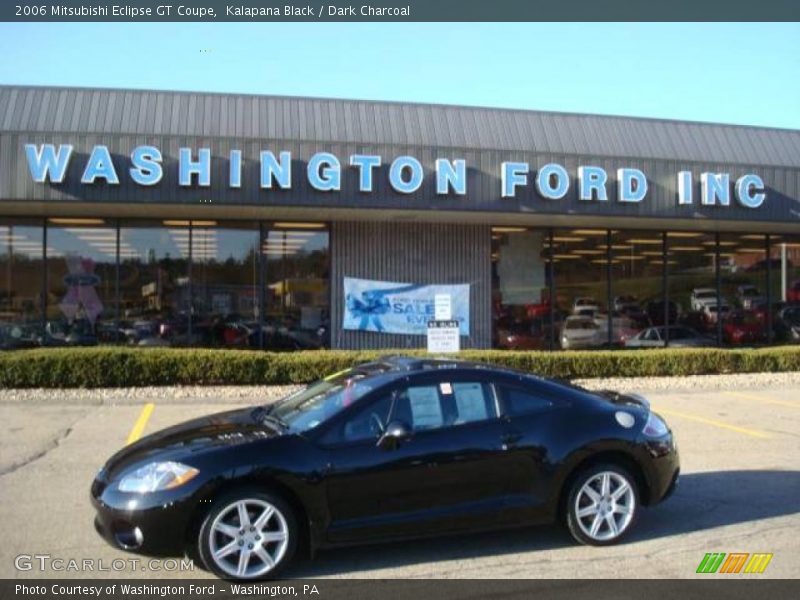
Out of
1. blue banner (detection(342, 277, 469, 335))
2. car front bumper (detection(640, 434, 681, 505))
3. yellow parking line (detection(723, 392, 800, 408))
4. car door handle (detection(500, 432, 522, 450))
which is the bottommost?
yellow parking line (detection(723, 392, 800, 408))

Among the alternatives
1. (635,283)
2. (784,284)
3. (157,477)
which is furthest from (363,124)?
(157,477)

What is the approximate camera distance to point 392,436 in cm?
533

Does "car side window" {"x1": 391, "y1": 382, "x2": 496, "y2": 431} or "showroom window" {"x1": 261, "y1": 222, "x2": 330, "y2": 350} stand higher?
"showroom window" {"x1": 261, "y1": 222, "x2": 330, "y2": 350}

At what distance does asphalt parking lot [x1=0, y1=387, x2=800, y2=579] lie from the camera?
17.4ft

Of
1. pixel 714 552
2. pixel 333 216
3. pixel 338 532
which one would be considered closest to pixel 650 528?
pixel 714 552

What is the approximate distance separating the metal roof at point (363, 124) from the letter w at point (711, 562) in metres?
11.6

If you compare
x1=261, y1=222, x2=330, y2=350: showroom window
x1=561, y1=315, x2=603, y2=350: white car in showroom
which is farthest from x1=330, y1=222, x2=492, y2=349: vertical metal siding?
x1=561, y1=315, x2=603, y2=350: white car in showroom

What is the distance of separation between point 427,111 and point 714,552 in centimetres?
1437

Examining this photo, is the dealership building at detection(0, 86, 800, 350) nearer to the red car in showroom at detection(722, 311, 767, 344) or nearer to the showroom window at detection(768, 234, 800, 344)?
the red car in showroom at detection(722, 311, 767, 344)

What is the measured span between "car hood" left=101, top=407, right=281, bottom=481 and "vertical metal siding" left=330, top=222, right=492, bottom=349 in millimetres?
11723

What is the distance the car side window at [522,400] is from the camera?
5.84 metres

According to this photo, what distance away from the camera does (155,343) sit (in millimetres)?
16938

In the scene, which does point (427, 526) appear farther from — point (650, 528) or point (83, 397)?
point (83, 397)

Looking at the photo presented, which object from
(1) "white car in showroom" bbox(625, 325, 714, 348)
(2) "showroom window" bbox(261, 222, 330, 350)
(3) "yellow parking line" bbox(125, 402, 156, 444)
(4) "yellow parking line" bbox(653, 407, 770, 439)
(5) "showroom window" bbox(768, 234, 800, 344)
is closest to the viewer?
(3) "yellow parking line" bbox(125, 402, 156, 444)
